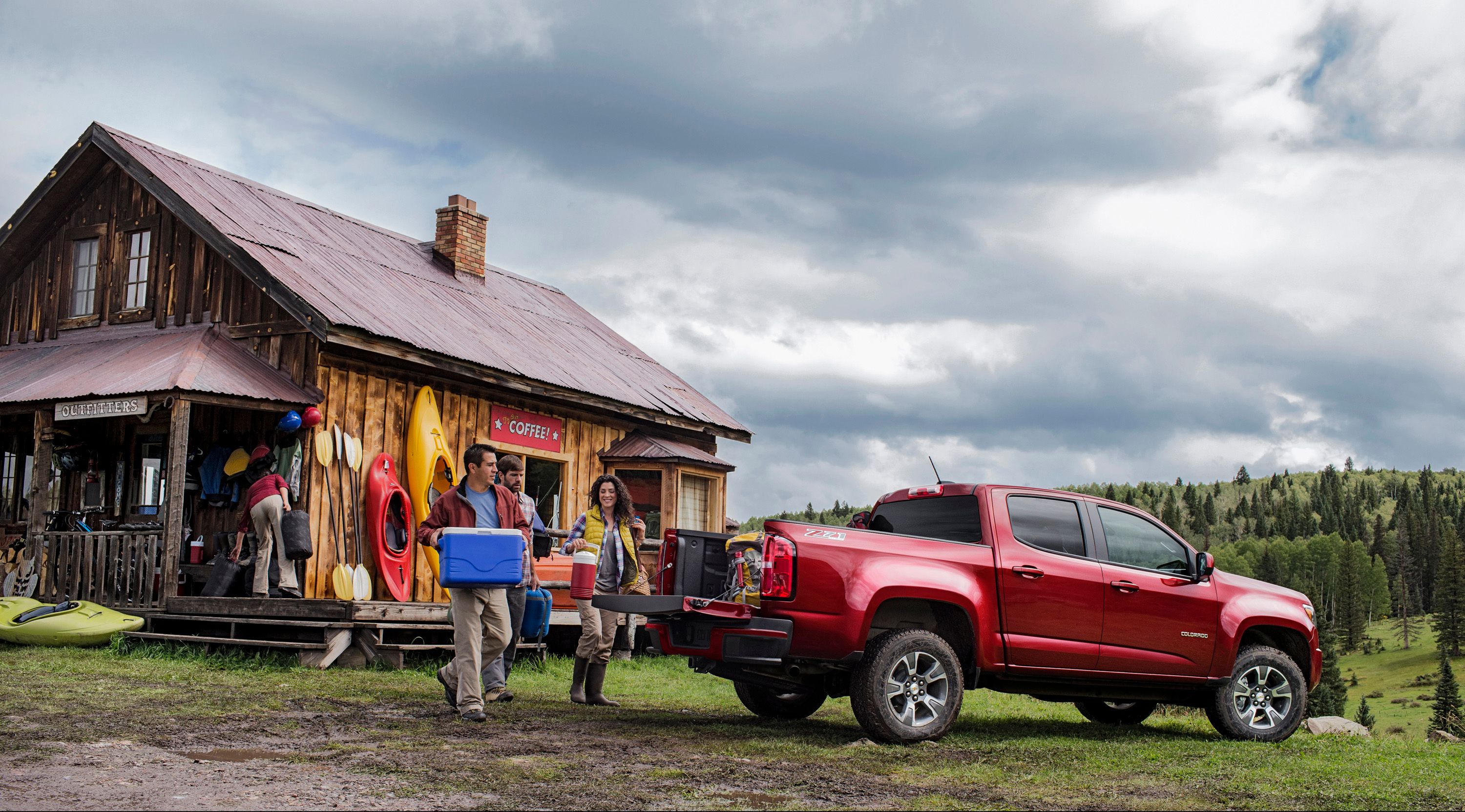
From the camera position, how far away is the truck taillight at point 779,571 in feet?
25.1

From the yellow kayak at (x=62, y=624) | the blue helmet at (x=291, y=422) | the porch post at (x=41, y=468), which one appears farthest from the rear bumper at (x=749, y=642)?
the porch post at (x=41, y=468)

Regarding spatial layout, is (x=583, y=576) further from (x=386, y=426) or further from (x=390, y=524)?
(x=386, y=426)

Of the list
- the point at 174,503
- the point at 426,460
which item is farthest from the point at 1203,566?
the point at 174,503

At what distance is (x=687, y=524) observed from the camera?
19562 millimetres

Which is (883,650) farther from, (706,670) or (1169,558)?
(1169,558)

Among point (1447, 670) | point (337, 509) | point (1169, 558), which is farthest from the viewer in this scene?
point (1447, 670)

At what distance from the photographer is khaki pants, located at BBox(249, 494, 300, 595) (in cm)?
1348

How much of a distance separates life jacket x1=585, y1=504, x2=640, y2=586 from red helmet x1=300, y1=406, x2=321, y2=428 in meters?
5.83

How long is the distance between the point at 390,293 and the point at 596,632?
9.29 meters

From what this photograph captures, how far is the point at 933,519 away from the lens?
8875 mm

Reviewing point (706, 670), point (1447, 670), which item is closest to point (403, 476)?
point (706, 670)

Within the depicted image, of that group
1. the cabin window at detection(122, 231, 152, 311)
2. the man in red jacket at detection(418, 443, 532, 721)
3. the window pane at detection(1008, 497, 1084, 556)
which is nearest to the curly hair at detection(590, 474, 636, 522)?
the man in red jacket at detection(418, 443, 532, 721)

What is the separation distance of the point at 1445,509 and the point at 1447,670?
120253 millimetres

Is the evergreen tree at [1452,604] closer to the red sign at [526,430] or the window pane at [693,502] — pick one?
the window pane at [693,502]
